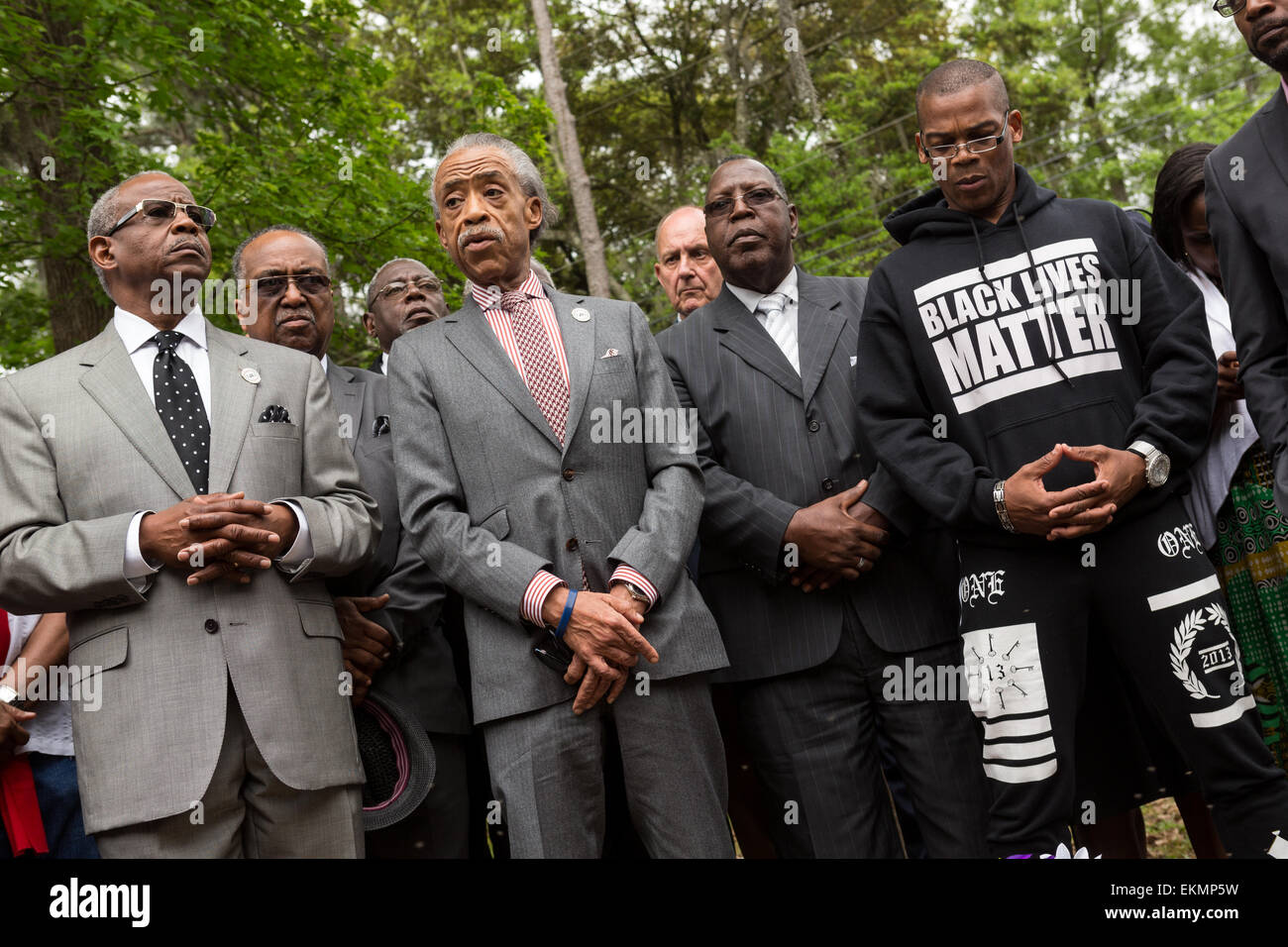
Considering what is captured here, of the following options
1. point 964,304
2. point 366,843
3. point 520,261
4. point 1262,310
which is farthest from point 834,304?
point 366,843

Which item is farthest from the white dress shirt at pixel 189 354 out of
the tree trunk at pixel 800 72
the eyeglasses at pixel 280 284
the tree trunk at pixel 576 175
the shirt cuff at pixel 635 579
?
the tree trunk at pixel 800 72

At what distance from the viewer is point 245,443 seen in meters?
3.41

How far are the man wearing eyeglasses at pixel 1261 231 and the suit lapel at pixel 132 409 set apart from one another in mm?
3047

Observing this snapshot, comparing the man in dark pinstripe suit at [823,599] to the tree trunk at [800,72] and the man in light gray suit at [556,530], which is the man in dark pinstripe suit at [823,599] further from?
the tree trunk at [800,72]

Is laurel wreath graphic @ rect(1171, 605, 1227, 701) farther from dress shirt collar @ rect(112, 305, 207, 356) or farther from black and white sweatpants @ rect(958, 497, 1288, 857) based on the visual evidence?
dress shirt collar @ rect(112, 305, 207, 356)

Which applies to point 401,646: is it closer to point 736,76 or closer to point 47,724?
point 47,724

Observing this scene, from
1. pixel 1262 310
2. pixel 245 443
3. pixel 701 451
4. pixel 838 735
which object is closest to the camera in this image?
pixel 1262 310

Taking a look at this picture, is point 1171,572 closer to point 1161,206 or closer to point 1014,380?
point 1014,380

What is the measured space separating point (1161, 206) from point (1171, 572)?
1729 millimetres

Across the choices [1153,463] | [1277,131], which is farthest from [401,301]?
[1277,131]

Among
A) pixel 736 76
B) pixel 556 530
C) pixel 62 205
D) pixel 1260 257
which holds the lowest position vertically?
pixel 556 530

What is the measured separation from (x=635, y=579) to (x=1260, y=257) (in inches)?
77.7

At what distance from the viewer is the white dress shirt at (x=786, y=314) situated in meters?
4.12

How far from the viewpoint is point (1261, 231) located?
307 cm
